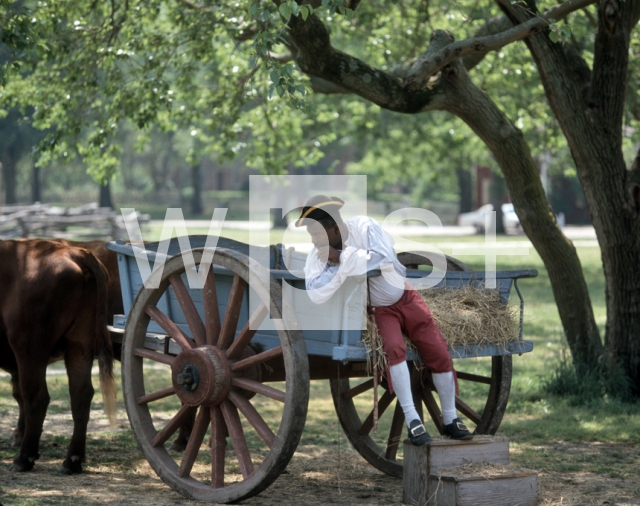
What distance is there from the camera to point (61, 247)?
5469 mm

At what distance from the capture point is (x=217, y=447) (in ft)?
14.7

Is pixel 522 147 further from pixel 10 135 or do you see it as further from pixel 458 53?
pixel 10 135

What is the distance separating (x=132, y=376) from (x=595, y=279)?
15.6 metres

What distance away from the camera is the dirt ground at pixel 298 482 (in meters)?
4.66

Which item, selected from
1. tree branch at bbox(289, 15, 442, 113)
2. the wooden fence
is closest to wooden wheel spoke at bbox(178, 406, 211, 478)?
tree branch at bbox(289, 15, 442, 113)

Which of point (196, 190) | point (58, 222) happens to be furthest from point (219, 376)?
point (196, 190)

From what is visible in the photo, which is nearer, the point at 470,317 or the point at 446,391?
the point at 446,391

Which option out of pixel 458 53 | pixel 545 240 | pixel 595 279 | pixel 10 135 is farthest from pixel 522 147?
pixel 10 135

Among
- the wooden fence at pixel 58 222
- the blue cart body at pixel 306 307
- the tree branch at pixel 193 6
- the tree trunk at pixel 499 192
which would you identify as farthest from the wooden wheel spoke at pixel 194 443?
the tree trunk at pixel 499 192

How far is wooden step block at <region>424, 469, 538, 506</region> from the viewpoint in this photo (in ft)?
13.5

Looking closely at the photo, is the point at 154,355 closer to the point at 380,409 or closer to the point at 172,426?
the point at 172,426

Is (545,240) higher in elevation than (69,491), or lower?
higher

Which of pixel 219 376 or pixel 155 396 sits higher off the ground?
pixel 219 376

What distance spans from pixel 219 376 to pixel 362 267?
1038 mm
